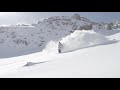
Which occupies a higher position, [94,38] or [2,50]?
[2,50]

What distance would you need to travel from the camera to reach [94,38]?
97.7 ft
